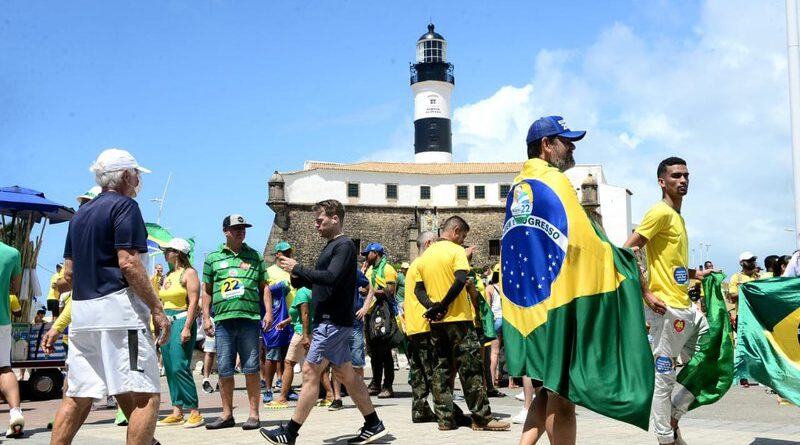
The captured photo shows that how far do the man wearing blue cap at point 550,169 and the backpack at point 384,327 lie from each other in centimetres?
706

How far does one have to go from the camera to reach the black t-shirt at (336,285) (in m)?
7.08

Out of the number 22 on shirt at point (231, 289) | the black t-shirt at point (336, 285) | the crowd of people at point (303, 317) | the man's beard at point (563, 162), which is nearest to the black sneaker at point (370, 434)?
the crowd of people at point (303, 317)

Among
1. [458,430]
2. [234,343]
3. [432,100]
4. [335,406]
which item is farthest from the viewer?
[432,100]

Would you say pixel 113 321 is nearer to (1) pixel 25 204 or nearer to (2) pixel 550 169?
(2) pixel 550 169

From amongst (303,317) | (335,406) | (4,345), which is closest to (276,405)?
(335,406)

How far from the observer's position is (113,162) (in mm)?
5328

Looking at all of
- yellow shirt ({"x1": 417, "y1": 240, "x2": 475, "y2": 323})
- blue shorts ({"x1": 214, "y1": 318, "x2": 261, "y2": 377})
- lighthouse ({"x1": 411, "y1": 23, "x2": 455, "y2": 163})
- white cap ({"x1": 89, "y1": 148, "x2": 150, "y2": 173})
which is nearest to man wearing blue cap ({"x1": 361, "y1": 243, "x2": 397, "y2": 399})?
yellow shirt ({"x1": 417, "y1": 240, "x2": 475, "y2": 323})

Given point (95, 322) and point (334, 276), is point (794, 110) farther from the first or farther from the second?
point (95, 322)

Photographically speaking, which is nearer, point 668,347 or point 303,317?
point 668,347

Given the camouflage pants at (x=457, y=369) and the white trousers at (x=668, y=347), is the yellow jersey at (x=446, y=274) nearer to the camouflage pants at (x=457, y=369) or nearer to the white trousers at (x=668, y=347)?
the camouflage pants at (x=457, y=369)

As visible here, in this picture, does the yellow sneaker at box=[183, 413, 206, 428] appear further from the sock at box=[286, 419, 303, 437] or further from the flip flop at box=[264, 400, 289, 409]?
the sock at box=[286, 419, 303, 437]

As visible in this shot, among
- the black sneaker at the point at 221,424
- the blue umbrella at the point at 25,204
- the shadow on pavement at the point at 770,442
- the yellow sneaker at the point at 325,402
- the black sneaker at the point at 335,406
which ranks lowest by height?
the yellow sneaker at the point at 325,402

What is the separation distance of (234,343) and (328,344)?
1.72 m

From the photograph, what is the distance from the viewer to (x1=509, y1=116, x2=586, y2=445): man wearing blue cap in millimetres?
4605
